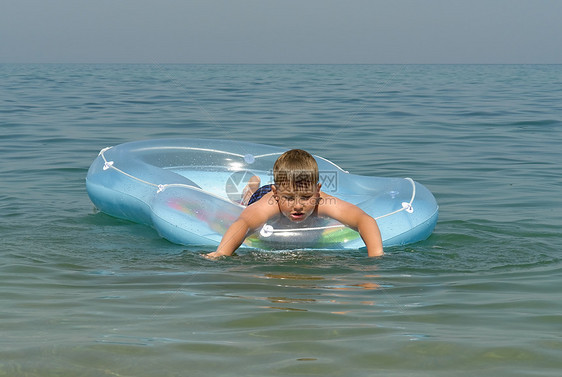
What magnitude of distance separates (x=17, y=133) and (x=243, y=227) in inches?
300

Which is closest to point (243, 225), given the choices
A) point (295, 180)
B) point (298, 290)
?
point (295, 180)

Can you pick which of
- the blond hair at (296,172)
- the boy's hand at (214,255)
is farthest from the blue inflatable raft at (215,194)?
the blond hair at (296,172)

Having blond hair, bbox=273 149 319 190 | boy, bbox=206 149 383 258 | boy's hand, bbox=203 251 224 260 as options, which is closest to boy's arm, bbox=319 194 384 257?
→ boy, bbox=206 149 383 258

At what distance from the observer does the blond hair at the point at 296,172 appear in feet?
14.9

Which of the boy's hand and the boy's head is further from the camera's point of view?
the boy's hand

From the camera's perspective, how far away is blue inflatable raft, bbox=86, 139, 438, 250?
502 cm

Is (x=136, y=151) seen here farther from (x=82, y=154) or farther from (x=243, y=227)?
(x=82, y=154)

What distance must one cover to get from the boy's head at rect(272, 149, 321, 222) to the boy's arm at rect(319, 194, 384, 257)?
0.62ft

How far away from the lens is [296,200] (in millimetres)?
4680

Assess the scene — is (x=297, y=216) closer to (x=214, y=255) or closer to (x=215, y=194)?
(x=214, y=255)

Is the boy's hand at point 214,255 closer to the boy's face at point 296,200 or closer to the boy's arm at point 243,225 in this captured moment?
the boy's arm at point 243,225

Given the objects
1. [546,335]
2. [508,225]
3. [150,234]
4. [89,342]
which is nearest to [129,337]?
[89,342]

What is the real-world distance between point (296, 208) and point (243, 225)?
0.35m

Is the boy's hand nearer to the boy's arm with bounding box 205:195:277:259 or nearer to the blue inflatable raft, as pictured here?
the boy's arm with bounding box 205:195:277:259
